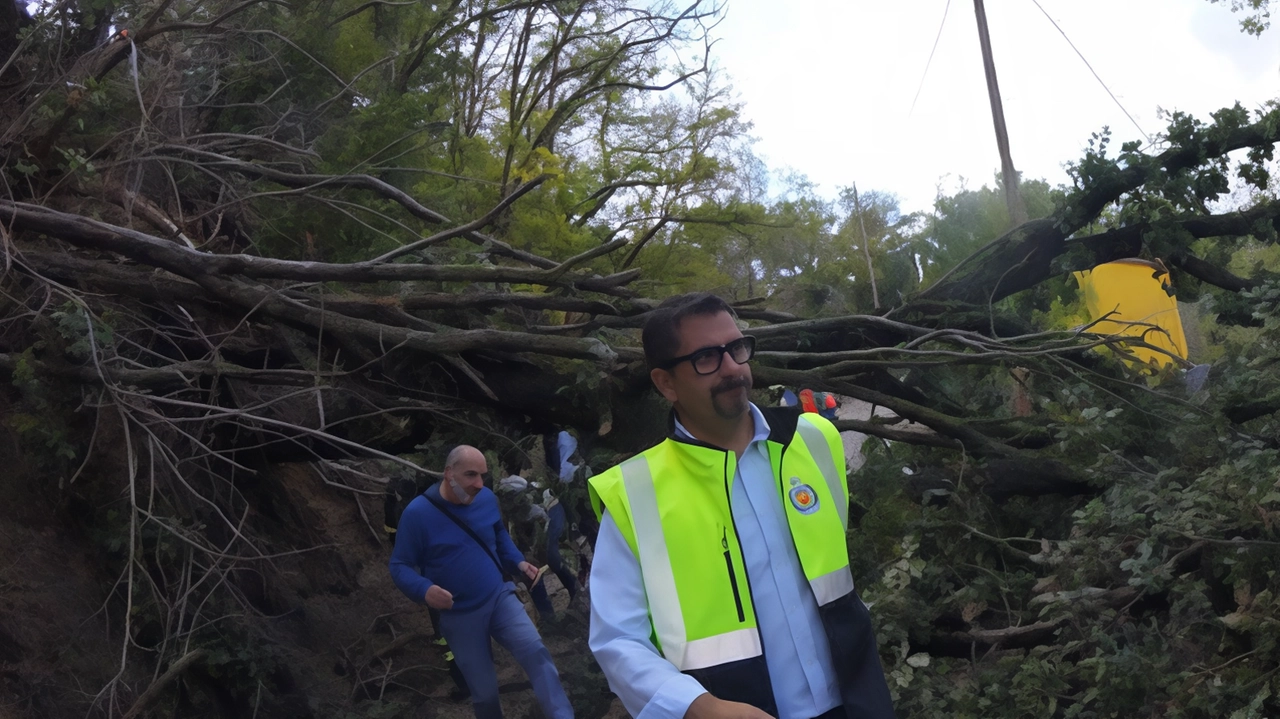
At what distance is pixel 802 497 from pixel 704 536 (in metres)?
0.24

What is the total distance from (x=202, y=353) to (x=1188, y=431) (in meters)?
5.98

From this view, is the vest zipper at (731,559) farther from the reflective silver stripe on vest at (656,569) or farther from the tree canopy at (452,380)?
the tree canopy at (452,380)

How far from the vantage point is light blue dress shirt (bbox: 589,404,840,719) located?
2.24 meters

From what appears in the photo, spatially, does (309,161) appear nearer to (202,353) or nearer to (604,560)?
(202,353)

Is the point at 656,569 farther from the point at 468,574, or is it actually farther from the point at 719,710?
the point at 468,574

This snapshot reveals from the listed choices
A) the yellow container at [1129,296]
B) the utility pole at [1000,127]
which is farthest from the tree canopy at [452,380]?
the utility pole at [1000,127]

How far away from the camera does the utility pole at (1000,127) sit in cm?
1539

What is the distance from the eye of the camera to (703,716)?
6.79 feet

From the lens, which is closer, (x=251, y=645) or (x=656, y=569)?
(x=656, y=569)

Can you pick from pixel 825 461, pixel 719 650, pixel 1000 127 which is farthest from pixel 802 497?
pixel 1000 127

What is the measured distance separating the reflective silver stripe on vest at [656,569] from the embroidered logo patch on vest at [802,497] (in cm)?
30

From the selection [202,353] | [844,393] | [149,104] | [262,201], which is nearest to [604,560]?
[844,393]

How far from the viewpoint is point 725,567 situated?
2275 mm

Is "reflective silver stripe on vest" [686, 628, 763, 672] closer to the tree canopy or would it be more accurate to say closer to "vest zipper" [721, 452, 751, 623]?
"vest zipper" [721, 452, 751, 623]
